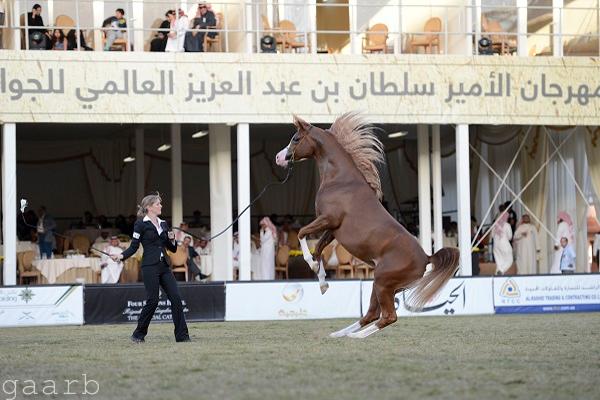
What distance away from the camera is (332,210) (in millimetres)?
11625

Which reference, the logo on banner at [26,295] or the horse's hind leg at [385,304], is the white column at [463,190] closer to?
the logo on banner at [26,295]

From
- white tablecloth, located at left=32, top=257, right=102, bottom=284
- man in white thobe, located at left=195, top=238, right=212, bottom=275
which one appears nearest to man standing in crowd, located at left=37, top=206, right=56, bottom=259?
white tablecloth, located at left=32, top=257, right=102, bottom=284

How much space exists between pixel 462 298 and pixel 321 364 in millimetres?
11766

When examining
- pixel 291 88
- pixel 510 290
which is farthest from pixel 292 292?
pixel 291 88

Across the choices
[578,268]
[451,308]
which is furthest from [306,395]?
[578,268]

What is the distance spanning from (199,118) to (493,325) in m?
9.11

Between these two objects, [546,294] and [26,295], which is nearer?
[26,295]

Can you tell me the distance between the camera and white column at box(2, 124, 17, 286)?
69.8ft

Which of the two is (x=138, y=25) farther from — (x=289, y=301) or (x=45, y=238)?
(x=289, y=301)

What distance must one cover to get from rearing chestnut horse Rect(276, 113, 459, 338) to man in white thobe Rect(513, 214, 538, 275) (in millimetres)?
15045

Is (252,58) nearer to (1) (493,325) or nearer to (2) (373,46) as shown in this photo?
(2) (373,46)

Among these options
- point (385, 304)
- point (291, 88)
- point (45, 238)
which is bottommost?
point (385, 304)

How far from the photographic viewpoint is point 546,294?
20734mm

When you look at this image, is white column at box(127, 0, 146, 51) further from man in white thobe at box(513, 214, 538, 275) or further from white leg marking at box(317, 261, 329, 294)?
white leg marking at box(317, 261, 329, 294)
